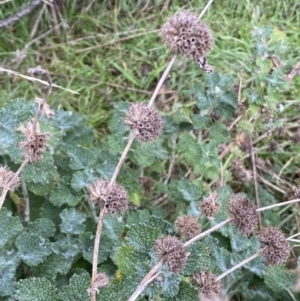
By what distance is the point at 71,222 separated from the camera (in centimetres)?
171

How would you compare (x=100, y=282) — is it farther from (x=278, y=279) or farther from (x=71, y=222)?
(x=278, y=279)

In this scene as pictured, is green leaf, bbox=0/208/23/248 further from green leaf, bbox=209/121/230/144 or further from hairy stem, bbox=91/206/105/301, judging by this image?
green leaf, bbox=209/121/230/144

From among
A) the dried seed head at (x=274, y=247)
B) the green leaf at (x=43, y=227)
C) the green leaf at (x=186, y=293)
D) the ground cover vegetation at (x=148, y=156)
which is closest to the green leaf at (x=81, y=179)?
the ground cover vegetation at (x=148, y=156)

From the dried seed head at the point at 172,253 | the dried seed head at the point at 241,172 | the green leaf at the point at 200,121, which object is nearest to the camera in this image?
the dried seed head at the point at 172,253

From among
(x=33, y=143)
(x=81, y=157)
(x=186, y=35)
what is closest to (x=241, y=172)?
(x=81, y=157)

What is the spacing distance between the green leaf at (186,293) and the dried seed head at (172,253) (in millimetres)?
147

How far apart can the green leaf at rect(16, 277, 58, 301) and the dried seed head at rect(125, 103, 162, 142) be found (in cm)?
43

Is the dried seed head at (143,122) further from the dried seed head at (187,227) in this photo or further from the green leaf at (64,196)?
the green leaf at (64,196)

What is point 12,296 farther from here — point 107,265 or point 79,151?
point 79,151

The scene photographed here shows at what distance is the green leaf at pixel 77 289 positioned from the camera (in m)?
1.37

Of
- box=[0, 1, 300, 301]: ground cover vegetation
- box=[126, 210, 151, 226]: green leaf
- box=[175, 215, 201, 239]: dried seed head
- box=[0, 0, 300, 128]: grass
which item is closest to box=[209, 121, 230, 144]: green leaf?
box=[0, 1, 300, 301]: ground cover vegetation

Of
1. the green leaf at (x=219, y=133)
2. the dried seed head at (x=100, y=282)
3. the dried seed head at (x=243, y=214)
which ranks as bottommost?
the green leaf at (x=219, y=133)

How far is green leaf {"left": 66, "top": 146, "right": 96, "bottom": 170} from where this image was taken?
1757mm

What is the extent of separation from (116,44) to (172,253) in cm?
138
